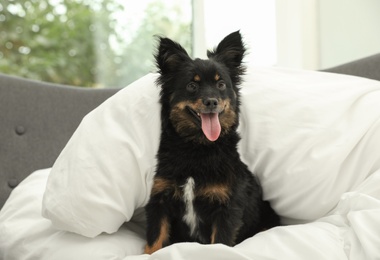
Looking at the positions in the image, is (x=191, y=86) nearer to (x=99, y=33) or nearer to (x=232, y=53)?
(x=232, y=53)

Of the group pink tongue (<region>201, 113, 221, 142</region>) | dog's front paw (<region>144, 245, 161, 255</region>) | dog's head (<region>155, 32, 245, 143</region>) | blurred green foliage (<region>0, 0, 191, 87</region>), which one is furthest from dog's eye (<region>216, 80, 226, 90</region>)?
blurred green foliage (<region>0, 0, 191, 87</region>)

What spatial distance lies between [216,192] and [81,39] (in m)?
A: 3.89

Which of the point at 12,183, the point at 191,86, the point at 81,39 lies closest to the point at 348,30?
the point at 191,86

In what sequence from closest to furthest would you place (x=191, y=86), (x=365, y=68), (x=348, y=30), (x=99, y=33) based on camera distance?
(x=191, y=86) → (x=365, y=68) → (x=348, y=30) → (x=99, y=33)

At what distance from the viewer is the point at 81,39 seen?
17.3ft

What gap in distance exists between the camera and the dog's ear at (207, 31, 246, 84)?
2.02 meters

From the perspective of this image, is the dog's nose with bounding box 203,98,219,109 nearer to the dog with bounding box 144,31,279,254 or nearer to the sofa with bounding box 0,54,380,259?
the dog with bounding box 144,31,279,254

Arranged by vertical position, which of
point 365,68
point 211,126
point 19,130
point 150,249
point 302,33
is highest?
point 302,33

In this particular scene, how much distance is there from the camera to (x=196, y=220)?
1.87m

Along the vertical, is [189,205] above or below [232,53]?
below

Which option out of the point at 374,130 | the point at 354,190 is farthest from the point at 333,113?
the point at 354,190

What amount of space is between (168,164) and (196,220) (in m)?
0.24

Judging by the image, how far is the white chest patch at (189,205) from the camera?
1.83 m

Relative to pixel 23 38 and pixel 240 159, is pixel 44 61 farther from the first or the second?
pixel 240 159
